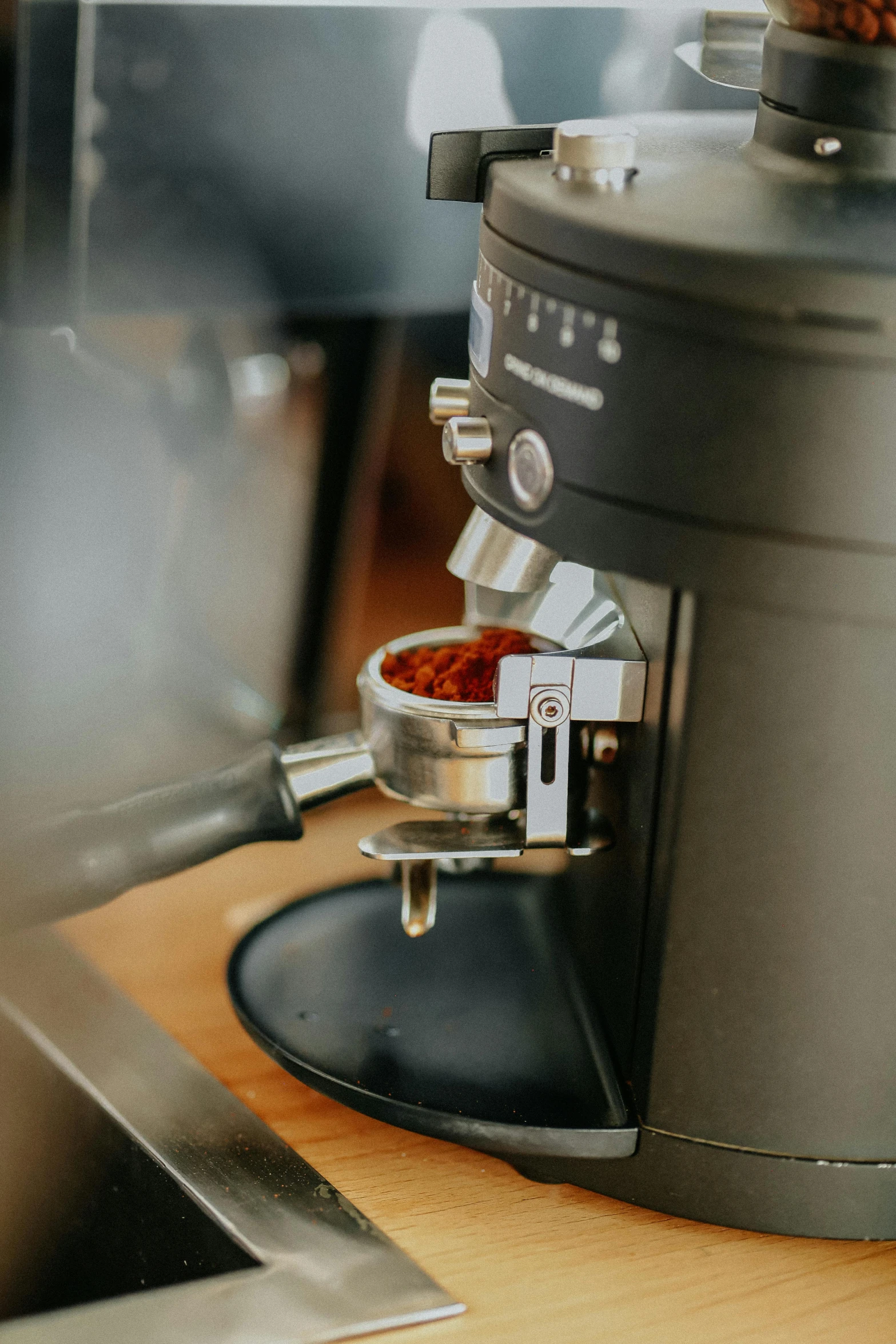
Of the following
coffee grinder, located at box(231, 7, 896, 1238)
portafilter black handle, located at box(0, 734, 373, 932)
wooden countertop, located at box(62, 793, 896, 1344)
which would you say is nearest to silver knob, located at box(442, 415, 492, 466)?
coffee grinder, located at box(231, 7, 896, 1238)

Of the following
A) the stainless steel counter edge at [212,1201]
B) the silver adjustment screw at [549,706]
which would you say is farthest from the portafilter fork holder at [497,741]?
the stainless steel counter edge at [212,1201]

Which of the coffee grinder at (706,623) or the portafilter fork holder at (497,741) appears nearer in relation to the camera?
the coffee grinder at (706,623)

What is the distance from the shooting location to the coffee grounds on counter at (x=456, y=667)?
563 millimetres

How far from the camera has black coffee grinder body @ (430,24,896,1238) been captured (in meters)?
0.41

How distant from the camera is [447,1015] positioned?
0.60m

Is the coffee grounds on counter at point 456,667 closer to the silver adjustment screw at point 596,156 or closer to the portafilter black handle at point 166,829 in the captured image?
the portafilter black handle at point 166,829

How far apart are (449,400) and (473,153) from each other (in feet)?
0.29

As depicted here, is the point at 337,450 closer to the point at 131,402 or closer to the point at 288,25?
the point at 131,402

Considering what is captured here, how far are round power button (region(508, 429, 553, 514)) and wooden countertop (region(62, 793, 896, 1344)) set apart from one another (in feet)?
0.86

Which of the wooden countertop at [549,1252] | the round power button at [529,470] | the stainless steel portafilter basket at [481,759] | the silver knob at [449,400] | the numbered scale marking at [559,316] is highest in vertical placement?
the numbered scale marking at [559,316]

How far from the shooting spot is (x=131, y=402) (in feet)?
2.69

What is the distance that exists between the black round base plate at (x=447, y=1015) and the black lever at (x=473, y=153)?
A: 1.01ft

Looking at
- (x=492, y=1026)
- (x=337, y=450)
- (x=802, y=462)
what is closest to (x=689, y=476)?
(x=802, y=462)

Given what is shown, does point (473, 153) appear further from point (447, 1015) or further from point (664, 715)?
point (447, 1015)
